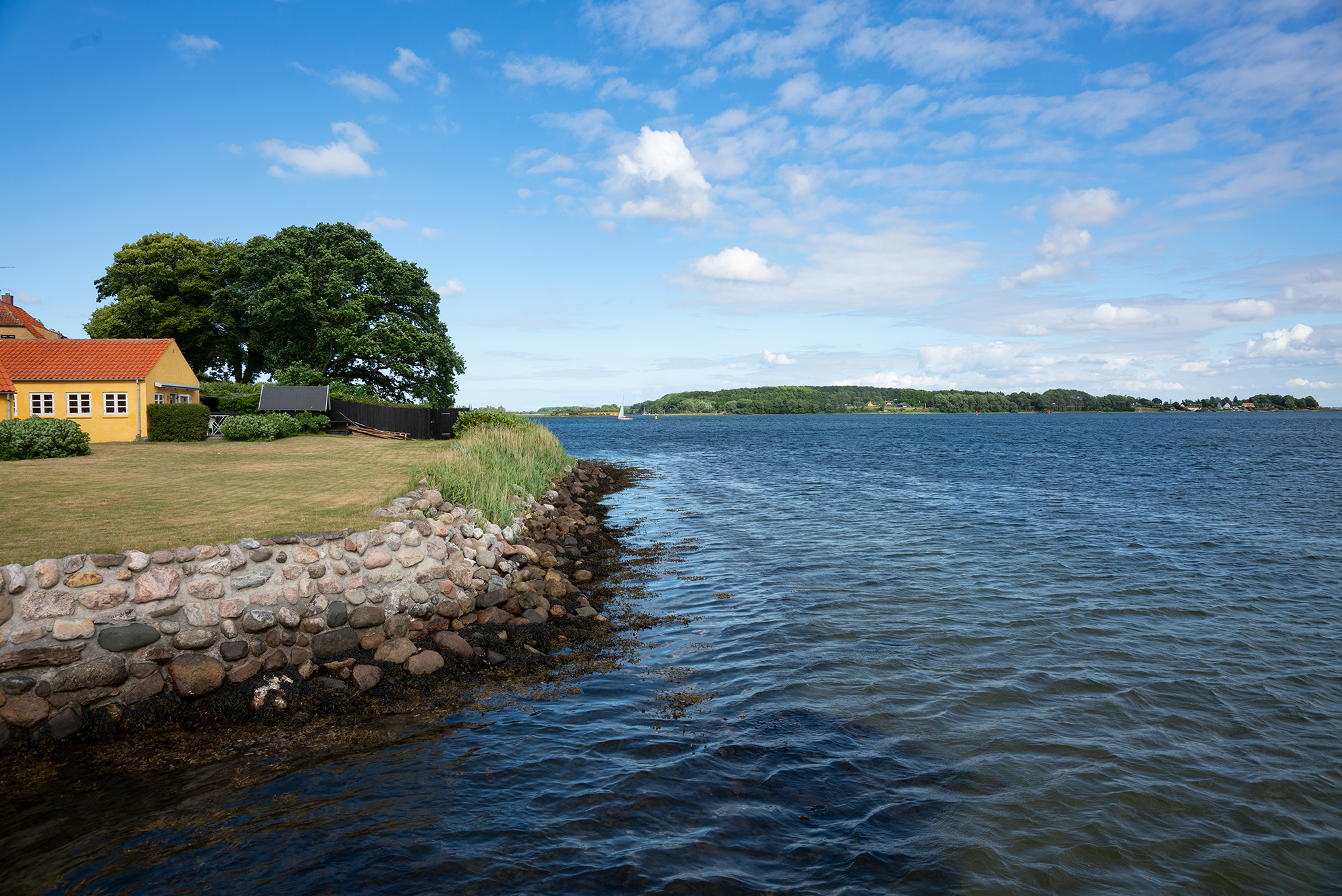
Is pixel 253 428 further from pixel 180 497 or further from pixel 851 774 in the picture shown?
pixel 851 774

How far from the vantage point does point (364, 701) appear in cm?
891

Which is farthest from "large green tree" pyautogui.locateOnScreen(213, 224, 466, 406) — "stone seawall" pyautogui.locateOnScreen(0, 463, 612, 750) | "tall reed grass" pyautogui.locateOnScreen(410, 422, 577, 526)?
"stone seawall" pyautogui.locateOnScreen(0, 463, 612, 750)

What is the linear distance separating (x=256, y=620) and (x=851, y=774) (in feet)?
26.3

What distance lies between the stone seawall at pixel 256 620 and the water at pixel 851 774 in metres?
1.52

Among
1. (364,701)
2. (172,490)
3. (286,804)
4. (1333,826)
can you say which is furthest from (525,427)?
(1333,826)

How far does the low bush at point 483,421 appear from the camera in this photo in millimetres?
33031

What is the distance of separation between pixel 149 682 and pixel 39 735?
3.46 ft

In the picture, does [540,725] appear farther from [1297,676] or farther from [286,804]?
[1297,676]

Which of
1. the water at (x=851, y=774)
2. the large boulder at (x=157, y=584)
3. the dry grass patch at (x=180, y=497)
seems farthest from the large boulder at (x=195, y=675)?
the dry grass patch at (x=180, y=497)

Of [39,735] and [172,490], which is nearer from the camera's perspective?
[39,735]

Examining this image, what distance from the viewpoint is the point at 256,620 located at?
9.41m

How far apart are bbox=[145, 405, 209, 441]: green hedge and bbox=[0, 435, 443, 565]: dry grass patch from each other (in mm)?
5979

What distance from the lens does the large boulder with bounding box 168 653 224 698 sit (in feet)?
28.0

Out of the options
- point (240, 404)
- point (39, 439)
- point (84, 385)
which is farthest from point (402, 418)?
point (39, 439)
